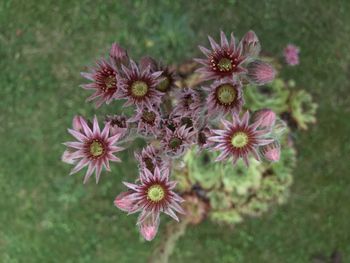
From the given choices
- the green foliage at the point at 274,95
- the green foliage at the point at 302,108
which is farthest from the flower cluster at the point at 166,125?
the green foliage at the point at 302,108

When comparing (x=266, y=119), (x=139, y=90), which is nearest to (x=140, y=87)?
(x=139, y=90)

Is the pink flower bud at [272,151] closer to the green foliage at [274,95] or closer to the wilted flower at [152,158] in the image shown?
the wilted flower at [152,158]

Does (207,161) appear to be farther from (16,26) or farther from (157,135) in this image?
(16,26)

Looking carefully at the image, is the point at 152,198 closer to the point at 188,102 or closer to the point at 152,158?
the point at 152,158

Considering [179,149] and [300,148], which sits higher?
[300,148]

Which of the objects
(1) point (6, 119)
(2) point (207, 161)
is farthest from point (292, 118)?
(1) point (6, 119)

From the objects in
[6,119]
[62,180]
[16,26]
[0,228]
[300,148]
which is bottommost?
[0,228]

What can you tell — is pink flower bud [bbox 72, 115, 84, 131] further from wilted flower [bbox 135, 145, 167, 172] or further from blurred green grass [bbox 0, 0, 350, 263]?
blurred green grass [bbox 0, 0, 350, 263]

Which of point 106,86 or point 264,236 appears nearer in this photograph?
point 106,86
